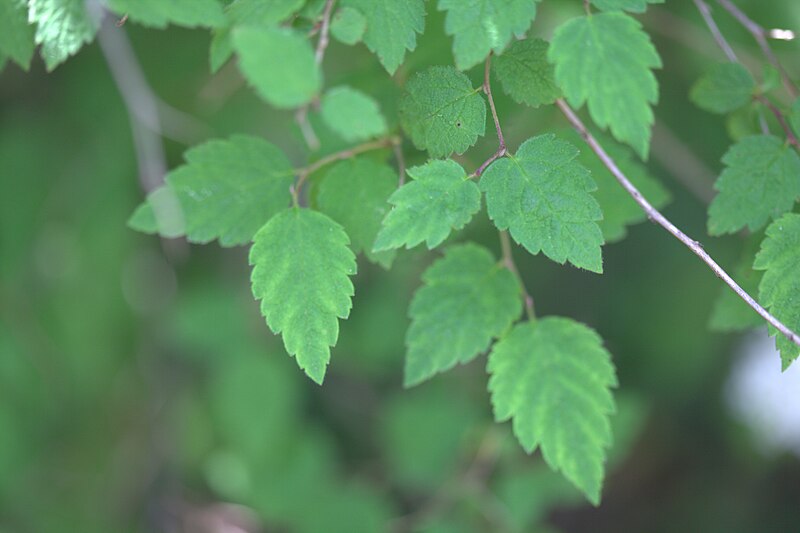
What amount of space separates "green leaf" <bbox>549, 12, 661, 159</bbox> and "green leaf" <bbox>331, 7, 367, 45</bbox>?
9.0 inches

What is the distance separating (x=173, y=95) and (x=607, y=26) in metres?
1.66

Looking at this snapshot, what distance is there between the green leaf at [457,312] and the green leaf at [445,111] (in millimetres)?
232

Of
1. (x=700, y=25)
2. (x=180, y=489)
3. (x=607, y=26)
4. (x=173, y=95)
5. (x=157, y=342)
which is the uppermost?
(x=607, y=26)

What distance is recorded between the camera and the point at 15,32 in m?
1.04

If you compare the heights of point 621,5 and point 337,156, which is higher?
point 621,5

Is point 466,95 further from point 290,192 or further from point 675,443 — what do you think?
point 675,443

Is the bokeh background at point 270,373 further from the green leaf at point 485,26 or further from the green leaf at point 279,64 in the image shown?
the green leaf at point 279,64

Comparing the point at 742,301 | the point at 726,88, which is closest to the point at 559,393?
the point at 742,301

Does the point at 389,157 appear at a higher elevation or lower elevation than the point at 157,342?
higher

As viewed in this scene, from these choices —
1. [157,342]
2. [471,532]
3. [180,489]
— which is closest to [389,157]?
[471,532]

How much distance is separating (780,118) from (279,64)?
712 millimetres

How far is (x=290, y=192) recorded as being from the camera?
104cm

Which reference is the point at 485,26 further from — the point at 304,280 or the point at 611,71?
the point at 304,280

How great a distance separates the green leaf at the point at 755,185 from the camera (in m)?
0.98
